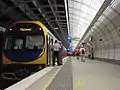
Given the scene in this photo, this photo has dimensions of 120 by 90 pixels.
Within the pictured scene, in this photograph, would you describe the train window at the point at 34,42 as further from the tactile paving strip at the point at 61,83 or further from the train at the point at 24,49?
the tactile paving strip at the point at 61,83

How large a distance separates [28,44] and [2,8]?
37.4 ft

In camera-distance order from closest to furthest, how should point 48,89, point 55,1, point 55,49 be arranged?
point 48,89, point 55,49, point 55,1

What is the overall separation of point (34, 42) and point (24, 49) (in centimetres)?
78

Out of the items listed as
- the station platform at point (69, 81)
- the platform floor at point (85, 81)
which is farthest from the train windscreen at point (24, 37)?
the station platform at point (69, 81)

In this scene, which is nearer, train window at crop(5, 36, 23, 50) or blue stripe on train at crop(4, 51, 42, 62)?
blue stripe on train at crop(4, 51, 42, 62)

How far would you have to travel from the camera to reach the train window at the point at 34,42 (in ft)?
56.6

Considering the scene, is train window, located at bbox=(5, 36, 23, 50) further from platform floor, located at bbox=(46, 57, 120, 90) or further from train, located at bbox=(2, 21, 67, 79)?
platform floor, located at bbox=(46, 57, 120, 90)

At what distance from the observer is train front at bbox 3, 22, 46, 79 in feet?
55.2

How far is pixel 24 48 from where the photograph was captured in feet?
56.2

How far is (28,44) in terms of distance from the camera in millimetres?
17250

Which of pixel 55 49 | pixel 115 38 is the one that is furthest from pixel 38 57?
pixel 115 38

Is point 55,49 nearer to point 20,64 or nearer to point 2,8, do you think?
point 20,64

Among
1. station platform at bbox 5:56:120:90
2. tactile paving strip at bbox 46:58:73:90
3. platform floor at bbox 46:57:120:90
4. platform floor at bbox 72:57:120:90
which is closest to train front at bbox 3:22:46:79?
platform floor at bbox 46:57:120:90

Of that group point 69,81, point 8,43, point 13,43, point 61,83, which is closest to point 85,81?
point 69,81
